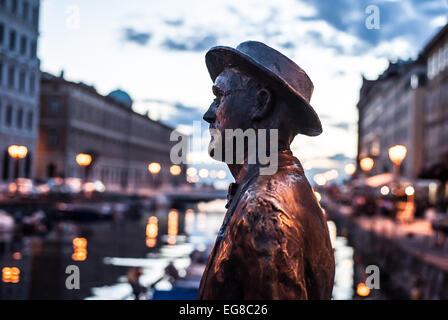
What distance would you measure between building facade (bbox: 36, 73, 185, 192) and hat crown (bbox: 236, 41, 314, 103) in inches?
2385

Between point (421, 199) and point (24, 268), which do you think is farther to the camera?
point (421, 199)

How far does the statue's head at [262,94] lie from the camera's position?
237 cm

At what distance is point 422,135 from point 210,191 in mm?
45492

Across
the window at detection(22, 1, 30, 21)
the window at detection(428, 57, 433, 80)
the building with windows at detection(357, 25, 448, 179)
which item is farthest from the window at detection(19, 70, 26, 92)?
the window at detection(428, 57, 433, 80)

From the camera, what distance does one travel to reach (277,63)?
7.79 feet

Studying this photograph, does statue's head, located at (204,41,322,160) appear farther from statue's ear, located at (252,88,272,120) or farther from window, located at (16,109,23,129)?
window, located at (16,109,23,129)

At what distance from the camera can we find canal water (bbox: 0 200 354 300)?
49.9 feet

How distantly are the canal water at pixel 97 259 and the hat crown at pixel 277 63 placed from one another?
11657 millimetres

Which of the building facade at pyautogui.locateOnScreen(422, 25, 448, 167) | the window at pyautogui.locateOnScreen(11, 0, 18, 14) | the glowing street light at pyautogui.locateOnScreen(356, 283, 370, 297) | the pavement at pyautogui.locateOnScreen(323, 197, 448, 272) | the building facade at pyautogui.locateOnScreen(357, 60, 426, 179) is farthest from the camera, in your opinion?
the building facade at pyautogui.locateOnScreen(357, 60, 426, 179)

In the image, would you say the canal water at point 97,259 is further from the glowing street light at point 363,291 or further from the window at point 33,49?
the window at point 33,49

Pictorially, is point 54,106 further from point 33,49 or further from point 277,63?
point 277,63

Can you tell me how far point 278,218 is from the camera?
206 cm
